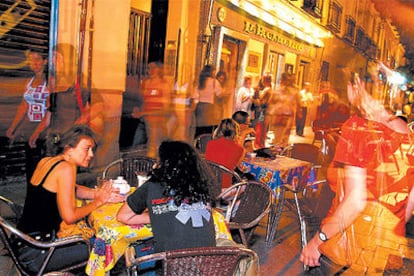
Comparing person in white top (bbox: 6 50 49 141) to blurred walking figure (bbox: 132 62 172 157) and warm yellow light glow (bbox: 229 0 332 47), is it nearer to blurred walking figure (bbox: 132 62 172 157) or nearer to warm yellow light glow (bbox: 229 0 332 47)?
blurred walking figure (bbox: 132 62 172 157)

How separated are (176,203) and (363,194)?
4.68ft

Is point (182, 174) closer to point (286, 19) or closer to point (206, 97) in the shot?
point (206, 97)

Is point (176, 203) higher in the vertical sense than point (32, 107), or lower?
lower

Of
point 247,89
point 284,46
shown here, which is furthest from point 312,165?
point 284,46

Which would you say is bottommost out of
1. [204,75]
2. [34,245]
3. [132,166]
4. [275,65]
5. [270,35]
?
[34,245]

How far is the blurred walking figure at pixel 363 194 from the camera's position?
10.3ft

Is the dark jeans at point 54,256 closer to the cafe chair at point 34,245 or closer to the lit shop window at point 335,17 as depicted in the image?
the cafe chair at point 34,245

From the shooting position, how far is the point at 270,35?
43.5 feet

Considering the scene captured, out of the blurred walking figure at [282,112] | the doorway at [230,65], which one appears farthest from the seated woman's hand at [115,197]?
the blurred walking figure at [282,112]

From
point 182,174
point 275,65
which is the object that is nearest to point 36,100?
point 182,174

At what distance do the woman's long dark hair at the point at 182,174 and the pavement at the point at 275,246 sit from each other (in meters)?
1.51

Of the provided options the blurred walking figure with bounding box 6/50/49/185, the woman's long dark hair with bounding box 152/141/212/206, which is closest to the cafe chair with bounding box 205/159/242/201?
the woman's long dark hair with bounding box 152/141/212/206

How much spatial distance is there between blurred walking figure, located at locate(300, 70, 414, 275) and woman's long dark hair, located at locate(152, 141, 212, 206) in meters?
1.13

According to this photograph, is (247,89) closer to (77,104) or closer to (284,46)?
(284,46)
